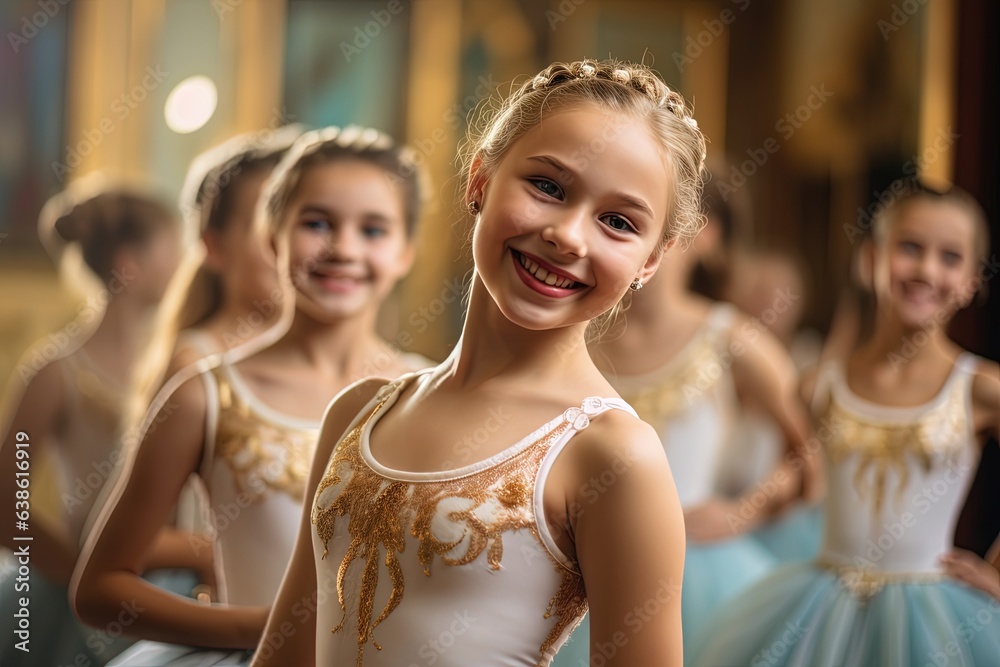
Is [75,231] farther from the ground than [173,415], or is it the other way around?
[75,231]

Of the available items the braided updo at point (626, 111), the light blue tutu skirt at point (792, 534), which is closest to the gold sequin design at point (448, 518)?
the braided updo at point (626, 111)

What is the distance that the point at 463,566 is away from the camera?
967mm

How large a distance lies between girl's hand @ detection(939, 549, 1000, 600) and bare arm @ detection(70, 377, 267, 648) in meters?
1.29

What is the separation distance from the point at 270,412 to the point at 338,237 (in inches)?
9.6

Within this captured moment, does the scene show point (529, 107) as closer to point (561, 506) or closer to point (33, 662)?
point (561, 506)

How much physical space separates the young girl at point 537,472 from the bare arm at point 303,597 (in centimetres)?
6

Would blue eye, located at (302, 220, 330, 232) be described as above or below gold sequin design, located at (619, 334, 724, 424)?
above

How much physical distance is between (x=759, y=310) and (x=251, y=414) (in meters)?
2.80

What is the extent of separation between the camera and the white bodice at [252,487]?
1.47 metres

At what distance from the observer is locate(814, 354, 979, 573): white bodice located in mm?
2125

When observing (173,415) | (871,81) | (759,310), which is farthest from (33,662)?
(871,81)

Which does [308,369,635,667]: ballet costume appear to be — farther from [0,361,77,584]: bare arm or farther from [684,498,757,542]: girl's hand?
[684,498,757,542]: girl's hand

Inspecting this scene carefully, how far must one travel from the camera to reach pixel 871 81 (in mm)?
3949

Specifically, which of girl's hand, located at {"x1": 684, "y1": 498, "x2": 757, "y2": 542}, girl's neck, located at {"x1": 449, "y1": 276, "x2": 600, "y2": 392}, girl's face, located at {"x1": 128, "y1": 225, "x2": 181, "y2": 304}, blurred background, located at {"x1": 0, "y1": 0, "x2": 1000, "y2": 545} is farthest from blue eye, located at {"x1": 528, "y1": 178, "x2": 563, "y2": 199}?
blurred background, located at {"x1": 0, "y1": 0, "x2": 1000, "y2": 545}
